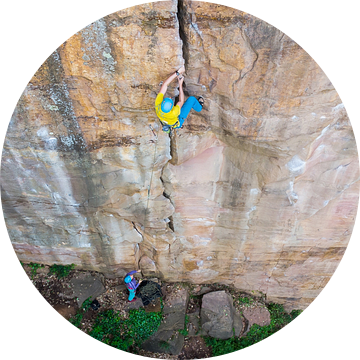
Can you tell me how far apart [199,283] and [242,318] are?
1.36 metres

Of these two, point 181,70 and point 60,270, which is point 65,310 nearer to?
point 60,270

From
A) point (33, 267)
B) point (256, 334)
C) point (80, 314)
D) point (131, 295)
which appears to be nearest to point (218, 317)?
point (256, 334)

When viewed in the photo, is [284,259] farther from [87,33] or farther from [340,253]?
[87,33]

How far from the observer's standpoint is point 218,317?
6.40 metres

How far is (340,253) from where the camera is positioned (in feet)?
19.1

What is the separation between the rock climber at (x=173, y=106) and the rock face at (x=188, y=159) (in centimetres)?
17

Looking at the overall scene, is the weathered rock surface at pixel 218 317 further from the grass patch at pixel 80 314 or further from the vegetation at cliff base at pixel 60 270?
the vegetation at cliff base at pixel 60 270

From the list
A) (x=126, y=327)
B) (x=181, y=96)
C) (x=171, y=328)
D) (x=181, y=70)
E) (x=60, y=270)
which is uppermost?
(x=181, y=70)

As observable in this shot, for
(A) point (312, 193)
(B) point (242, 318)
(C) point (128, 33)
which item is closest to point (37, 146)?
(C) point (128, 33)

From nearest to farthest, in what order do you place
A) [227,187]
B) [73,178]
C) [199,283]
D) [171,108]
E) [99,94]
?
[171,108] < [99,94] < [73,178] < [227,187] < [199,283]

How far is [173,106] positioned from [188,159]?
1.24 m

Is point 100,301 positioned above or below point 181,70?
below

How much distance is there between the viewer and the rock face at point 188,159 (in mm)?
3717

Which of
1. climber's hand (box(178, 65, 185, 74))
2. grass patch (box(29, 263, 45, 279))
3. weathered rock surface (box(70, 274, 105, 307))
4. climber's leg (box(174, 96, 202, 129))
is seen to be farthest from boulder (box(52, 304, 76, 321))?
climber's hand (box(178, 65, 185, 74))
